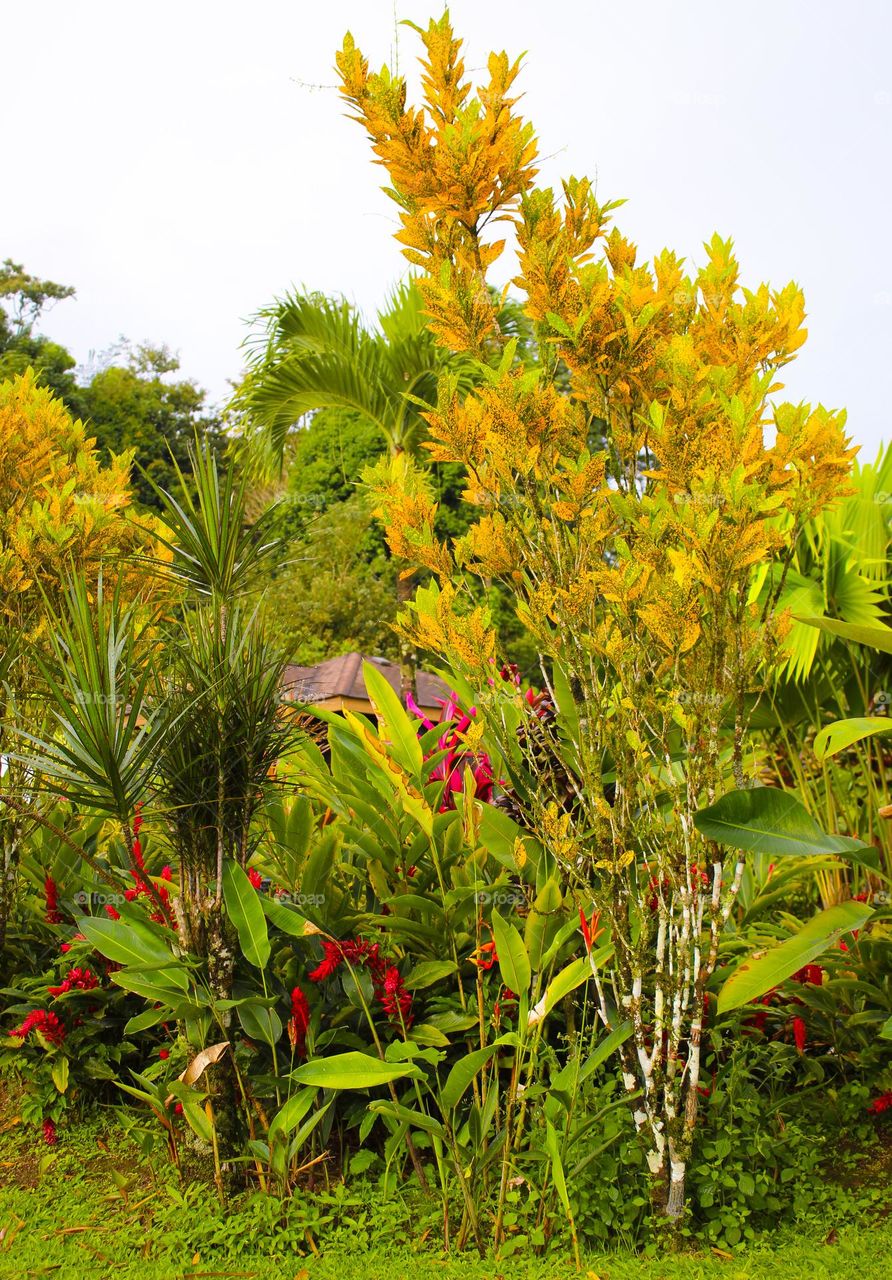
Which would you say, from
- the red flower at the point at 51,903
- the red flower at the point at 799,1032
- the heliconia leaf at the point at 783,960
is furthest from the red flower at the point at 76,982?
the red flower at the point at 799,1032

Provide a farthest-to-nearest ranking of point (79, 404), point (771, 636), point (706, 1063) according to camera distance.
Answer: point (79, 404) → point (706, 1063) → point (771, 636)

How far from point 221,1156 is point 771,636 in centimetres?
203

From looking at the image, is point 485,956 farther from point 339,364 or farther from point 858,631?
point 339,364

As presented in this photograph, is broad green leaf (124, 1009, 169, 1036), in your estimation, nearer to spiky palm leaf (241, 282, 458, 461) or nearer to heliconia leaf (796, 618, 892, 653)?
heliconia leaf (796, 618, 892, 653)

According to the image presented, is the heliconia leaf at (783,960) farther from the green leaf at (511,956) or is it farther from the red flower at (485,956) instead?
the red flower at (485,956)

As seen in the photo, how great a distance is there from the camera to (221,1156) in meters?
2.84

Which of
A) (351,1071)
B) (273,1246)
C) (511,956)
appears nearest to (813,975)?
(511,956)

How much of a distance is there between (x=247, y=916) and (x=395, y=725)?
759 millimetres

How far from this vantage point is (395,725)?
10.6 ft

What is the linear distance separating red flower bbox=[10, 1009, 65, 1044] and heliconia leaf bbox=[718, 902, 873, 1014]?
2139mm

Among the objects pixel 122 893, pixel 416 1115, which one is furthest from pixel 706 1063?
pixel 122 893

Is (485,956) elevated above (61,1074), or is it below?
→ above

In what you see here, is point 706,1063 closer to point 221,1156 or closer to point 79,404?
point 221,1156

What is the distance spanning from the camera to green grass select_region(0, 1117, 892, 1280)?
2406 mm
